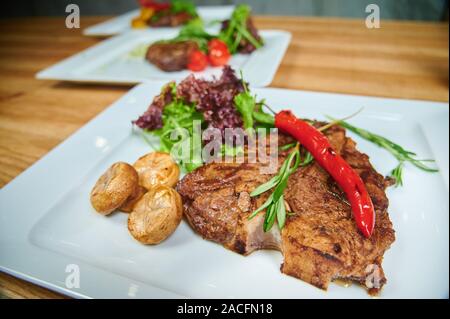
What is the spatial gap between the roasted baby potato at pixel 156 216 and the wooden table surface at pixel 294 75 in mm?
385

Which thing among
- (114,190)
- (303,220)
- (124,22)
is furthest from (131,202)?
(124,22)

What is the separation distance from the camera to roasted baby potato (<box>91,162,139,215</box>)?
5.11ft

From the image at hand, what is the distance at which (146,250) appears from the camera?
59.0 inches

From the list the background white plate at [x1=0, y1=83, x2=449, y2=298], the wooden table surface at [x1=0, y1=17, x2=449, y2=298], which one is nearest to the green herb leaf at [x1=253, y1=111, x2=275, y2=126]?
the background white plate at [x1=0, y1=83, x2=449, y2=298]

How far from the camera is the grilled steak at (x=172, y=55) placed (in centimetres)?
308

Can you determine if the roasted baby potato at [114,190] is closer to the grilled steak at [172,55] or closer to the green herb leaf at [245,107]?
the green herb leaf at [245,107]

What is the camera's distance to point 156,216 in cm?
146

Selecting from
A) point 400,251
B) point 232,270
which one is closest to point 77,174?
point 232,270

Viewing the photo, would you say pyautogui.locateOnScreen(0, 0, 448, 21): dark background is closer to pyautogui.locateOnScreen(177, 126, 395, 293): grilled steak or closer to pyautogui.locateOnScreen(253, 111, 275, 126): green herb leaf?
pyautogui.locateOnScreen(253, 111, 275, 126): green herb leaf

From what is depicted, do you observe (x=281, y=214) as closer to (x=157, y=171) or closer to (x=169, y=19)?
(x=157, y=171)

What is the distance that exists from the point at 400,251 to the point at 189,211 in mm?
884

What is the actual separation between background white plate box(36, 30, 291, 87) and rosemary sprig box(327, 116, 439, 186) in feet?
2.78

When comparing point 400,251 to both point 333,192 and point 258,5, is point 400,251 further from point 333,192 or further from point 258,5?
point 258,5

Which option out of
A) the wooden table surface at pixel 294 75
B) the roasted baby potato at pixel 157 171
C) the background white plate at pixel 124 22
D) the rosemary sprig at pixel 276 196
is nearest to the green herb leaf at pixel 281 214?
the rosemary sprig at pixel 276 196
